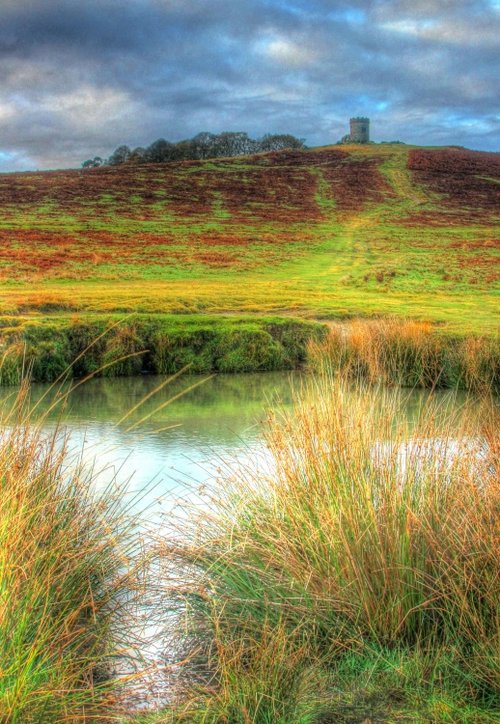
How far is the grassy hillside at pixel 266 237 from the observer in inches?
931

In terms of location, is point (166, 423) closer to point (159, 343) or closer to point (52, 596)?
point (159, 343)

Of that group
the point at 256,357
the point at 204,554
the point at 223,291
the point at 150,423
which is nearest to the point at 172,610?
the point at 204,554

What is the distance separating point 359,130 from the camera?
92.1 metres

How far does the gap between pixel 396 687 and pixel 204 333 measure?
14941 millimetres

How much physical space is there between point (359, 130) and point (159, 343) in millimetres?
80470

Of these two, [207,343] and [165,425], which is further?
[207,343]

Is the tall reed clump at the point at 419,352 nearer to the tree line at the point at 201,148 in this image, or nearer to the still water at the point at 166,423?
the still water at the point at 166,423

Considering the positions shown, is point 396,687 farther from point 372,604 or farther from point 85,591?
point 85,591

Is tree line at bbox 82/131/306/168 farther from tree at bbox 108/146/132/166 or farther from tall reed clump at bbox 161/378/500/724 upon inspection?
tall reed clump at bbox 161/378/500/724

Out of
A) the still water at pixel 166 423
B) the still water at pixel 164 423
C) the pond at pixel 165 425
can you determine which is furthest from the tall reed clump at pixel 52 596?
the still water at pixel 166 423

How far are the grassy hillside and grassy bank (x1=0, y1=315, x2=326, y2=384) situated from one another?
208 cm

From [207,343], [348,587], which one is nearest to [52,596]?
[348,587]

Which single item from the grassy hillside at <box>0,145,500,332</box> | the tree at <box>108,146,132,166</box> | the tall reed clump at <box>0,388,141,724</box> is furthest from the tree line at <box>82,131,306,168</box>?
the tall reed clump at <box>0,388,141,724</box>

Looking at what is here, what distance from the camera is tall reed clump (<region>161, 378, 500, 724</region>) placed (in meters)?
4.05
